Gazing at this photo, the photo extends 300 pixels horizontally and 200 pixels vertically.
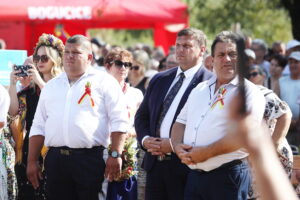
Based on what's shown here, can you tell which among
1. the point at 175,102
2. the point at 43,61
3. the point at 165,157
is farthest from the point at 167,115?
the point at 43,61

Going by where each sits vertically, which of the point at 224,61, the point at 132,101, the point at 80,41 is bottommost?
the point at 132,101

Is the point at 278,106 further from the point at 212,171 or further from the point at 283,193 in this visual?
the point at 283,193

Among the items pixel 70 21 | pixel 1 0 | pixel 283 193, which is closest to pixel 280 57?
pixel 70 21

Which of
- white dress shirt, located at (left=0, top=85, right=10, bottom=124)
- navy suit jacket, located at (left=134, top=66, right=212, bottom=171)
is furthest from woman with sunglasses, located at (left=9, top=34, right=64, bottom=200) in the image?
navy suit jacket, located at (left=134, top=66, right=212, bottom=171)

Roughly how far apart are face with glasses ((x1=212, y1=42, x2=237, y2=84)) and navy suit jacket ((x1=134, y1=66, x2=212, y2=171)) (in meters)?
0.58

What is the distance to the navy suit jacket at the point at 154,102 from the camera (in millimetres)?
5156

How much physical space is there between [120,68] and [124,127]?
1.34 m

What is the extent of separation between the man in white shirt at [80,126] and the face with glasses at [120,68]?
1.02 meters

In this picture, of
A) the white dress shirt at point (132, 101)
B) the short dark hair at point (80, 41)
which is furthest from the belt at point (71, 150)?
the white dress shirt at point (132, 101)

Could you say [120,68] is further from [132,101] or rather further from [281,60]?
[281,60]

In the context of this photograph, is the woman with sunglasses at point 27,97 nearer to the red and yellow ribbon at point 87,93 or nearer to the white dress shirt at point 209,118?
the red and yellow ribbon at point 87,93

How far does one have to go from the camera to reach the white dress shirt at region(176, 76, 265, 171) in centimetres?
416

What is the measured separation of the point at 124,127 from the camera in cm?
540

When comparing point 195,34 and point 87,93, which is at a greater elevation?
point 195,34
